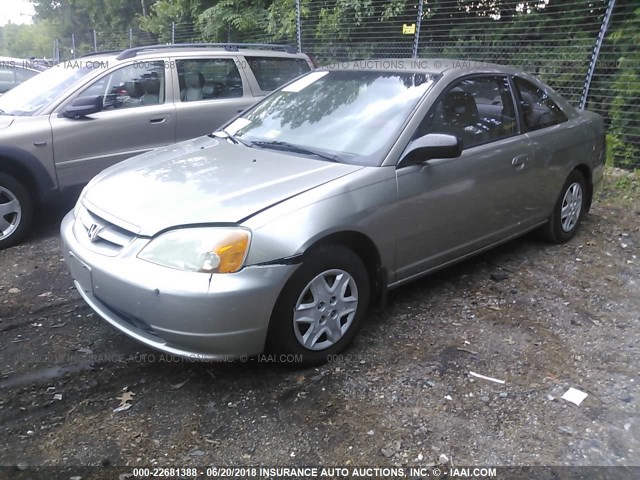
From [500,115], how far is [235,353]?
8.99 feet

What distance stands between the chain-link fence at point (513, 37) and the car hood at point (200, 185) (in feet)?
19.1

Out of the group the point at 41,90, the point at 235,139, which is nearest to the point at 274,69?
the point at 41,90

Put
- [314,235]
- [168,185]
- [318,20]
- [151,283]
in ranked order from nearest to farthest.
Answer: [151,283] → [314,235] → [168,185] → [318,20]

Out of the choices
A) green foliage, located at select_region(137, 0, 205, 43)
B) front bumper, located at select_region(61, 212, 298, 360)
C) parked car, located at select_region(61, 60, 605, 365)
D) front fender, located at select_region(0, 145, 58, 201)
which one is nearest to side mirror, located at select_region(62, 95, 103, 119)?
front fender, located at select_region(0, 145, 58, 201)

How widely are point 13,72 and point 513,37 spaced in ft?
27.0

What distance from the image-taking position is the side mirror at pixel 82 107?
5.23 meters

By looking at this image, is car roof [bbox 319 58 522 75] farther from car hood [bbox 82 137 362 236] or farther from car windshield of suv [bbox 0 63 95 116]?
car windshield of suv [bbox 0 63 95 116]

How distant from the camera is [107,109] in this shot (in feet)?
18.3

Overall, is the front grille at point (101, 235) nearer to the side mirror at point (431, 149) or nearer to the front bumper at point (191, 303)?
the front bumper at point (191, 303)

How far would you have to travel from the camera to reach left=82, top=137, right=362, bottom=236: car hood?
9.59 feet

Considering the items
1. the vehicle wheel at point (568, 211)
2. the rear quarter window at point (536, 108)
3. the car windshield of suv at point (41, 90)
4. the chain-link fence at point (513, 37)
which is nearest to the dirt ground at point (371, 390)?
the vehicle wheel at point (568, 211)

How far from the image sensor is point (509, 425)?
9.10 ft

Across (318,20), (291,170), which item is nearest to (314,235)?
(291,170)

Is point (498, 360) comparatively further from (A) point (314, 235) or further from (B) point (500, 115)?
(B) point (500, 115)
